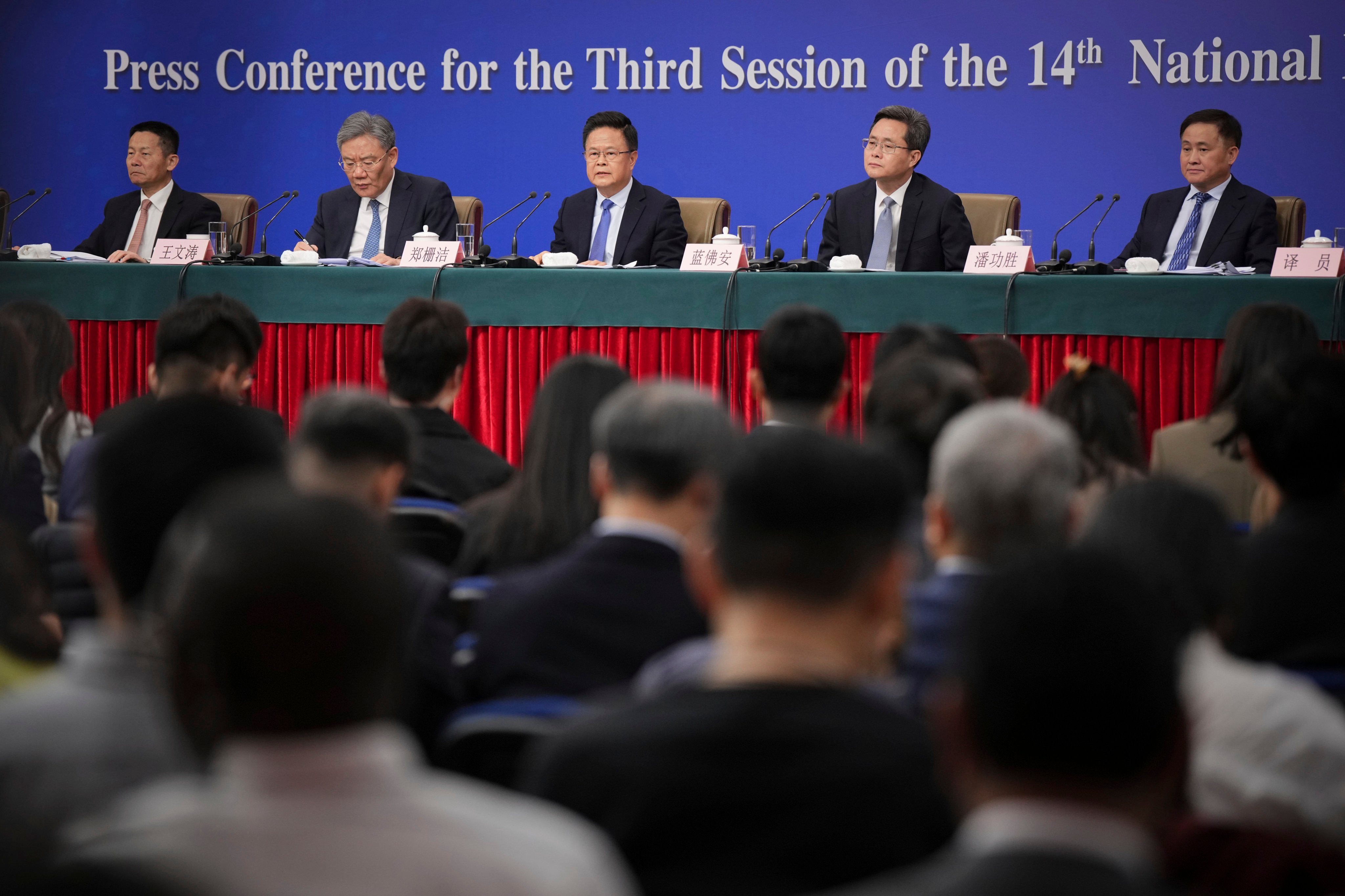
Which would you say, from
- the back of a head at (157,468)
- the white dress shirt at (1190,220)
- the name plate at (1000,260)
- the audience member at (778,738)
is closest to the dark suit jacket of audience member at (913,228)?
the name plate at (1000,260)

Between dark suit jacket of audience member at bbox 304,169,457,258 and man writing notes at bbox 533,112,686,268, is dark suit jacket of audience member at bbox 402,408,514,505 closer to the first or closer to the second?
man writing notes at bbox 533,112,686,268

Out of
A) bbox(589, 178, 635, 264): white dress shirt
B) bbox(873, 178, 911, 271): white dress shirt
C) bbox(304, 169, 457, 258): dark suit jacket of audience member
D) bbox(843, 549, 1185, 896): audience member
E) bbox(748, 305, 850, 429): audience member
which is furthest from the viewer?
bbox(304, 169, 457, 258): dark suit jacket of audience member

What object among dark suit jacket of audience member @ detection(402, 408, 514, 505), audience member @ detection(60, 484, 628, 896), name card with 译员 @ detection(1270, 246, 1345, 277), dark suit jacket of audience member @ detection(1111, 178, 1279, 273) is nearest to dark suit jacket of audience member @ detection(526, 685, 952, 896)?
audience member @ detection(60, 484, 628, 896)

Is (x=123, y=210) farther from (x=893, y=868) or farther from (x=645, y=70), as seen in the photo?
(x=893, y=868)

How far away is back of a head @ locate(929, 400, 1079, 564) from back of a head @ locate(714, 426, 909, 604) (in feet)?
1.01

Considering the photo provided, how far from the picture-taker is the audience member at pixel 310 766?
739mm

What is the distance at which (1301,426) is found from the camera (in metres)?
1.81

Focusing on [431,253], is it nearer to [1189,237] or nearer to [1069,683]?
[1189,237]

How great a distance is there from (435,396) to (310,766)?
2.16 metres

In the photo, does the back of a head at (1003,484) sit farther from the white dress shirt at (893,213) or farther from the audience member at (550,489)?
the white dress shirt at (893,213)

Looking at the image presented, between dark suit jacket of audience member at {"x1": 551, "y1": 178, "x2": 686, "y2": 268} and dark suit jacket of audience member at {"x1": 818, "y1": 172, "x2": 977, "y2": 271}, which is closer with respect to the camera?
dark suit jacket of audience member at {"x1": 818, "y1": 172, "x2": 977, "y2": 271}

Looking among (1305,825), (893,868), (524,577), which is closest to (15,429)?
(524,577)

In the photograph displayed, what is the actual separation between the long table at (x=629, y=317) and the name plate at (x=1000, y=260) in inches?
10.0

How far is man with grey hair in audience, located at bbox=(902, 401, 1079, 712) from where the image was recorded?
1.42m
